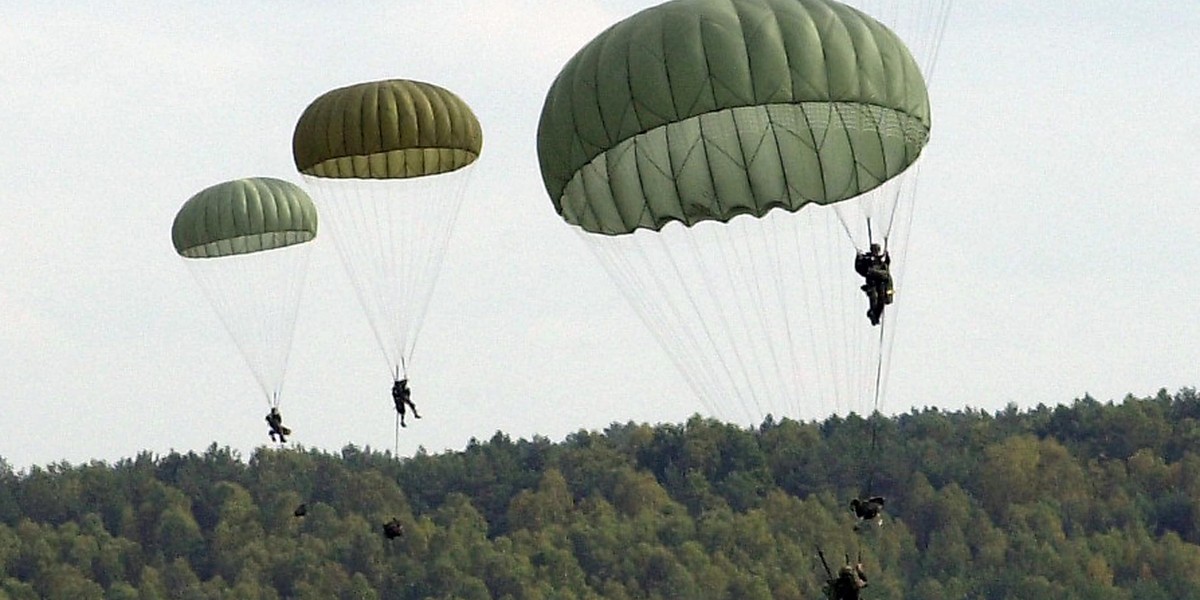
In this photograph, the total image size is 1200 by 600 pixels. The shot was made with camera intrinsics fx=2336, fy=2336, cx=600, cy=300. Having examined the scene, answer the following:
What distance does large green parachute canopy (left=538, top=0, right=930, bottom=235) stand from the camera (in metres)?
32.5

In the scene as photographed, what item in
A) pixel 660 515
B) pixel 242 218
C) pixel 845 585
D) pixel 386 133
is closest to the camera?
pixel 845 585

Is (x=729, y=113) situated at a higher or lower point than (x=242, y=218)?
lower

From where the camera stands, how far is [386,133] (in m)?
45.1

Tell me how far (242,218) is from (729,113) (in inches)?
763

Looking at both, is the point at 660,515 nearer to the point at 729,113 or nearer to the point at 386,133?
the point at 386,133

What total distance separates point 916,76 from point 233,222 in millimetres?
20426

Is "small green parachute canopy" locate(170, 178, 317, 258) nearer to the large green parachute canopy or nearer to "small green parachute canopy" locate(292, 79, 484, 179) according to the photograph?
"small green parachute canopy" locate(292, 79, 484, 179)

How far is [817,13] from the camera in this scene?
33.3 m

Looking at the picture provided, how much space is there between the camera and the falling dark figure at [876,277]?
3322cm

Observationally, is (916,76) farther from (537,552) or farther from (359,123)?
(537,552)

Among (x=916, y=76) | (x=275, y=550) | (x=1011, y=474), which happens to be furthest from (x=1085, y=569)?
(x=916, y=76)

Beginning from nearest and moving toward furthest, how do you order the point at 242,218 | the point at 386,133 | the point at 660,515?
the point at 386,133, the point at 242,218, the point at 660,515

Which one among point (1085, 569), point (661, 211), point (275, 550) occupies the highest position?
point (275, 550)

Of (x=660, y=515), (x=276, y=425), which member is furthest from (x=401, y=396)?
(x=660, y=515)
